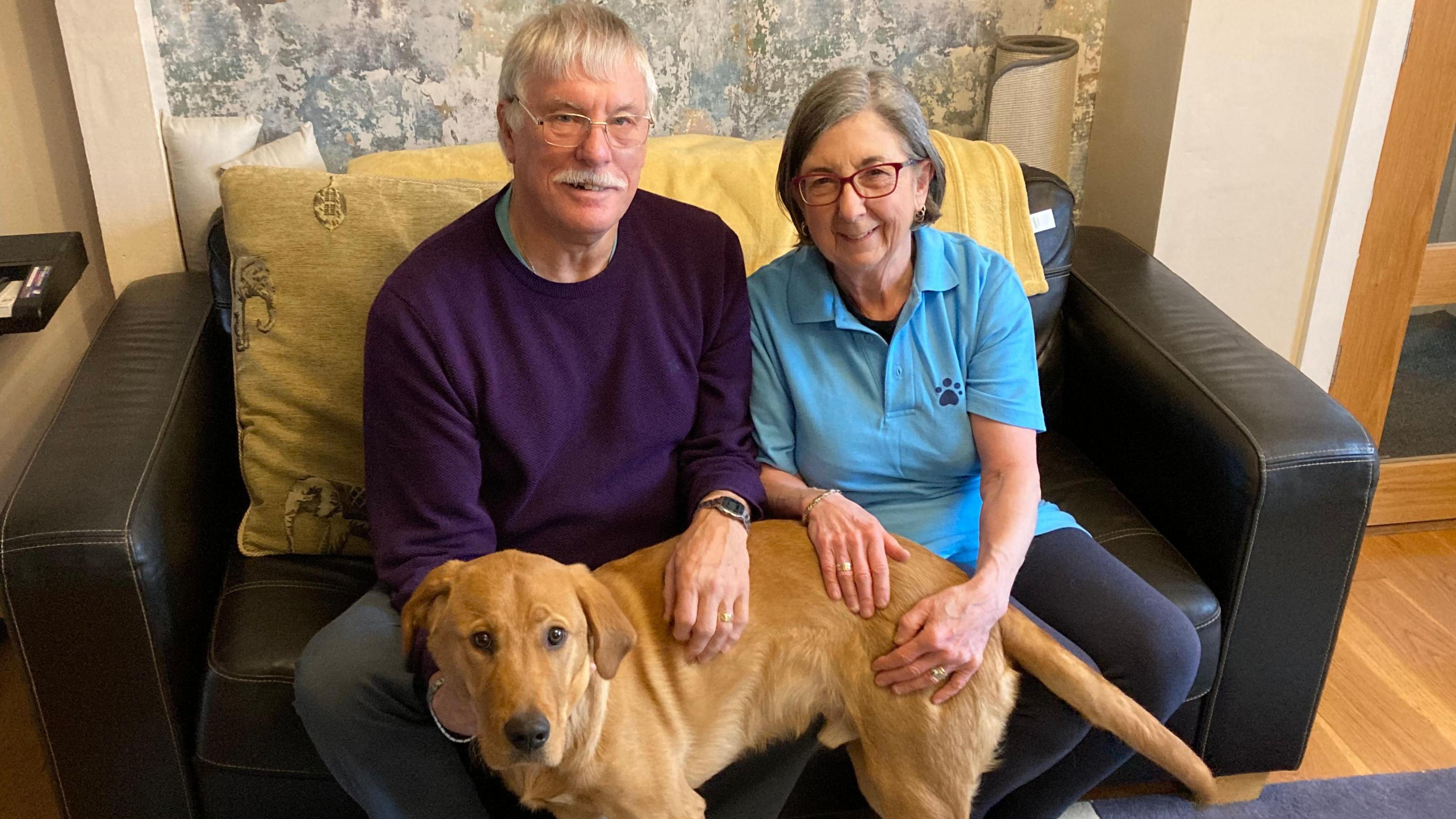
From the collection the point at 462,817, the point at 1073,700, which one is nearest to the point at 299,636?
the point at 462,817

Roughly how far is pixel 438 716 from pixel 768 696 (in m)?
0.42

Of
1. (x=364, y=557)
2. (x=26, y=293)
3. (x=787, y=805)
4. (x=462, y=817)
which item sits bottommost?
(x=787, y=805)

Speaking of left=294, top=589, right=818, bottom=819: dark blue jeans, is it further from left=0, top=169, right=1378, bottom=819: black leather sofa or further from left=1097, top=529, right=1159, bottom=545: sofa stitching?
left=1097, top=529, right=1159, bottom=545: sofa stitching

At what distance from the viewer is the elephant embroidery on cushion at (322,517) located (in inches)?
68.7

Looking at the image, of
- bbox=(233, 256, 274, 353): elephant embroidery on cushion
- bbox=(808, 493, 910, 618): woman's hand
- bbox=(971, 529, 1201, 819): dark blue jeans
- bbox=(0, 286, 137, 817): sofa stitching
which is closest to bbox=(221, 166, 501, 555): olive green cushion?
bbox=(233, 256, 274, 353): elephant embroidery on cushion

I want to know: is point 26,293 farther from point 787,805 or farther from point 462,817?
point 787,805

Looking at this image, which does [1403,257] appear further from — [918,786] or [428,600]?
[428,600]

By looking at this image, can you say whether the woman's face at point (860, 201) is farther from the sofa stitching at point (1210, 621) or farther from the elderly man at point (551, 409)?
the sofa stitching at point (1210, 621)

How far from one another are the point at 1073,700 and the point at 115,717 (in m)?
1.29

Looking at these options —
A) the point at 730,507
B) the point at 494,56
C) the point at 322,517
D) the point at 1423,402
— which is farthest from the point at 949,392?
the point at 1423,402

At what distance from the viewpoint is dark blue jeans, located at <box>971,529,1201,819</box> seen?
4.79 ft

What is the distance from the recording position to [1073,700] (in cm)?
138

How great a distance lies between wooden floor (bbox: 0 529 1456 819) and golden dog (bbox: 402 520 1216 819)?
0.80 m

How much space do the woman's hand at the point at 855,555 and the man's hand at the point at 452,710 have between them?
0.48 metres
